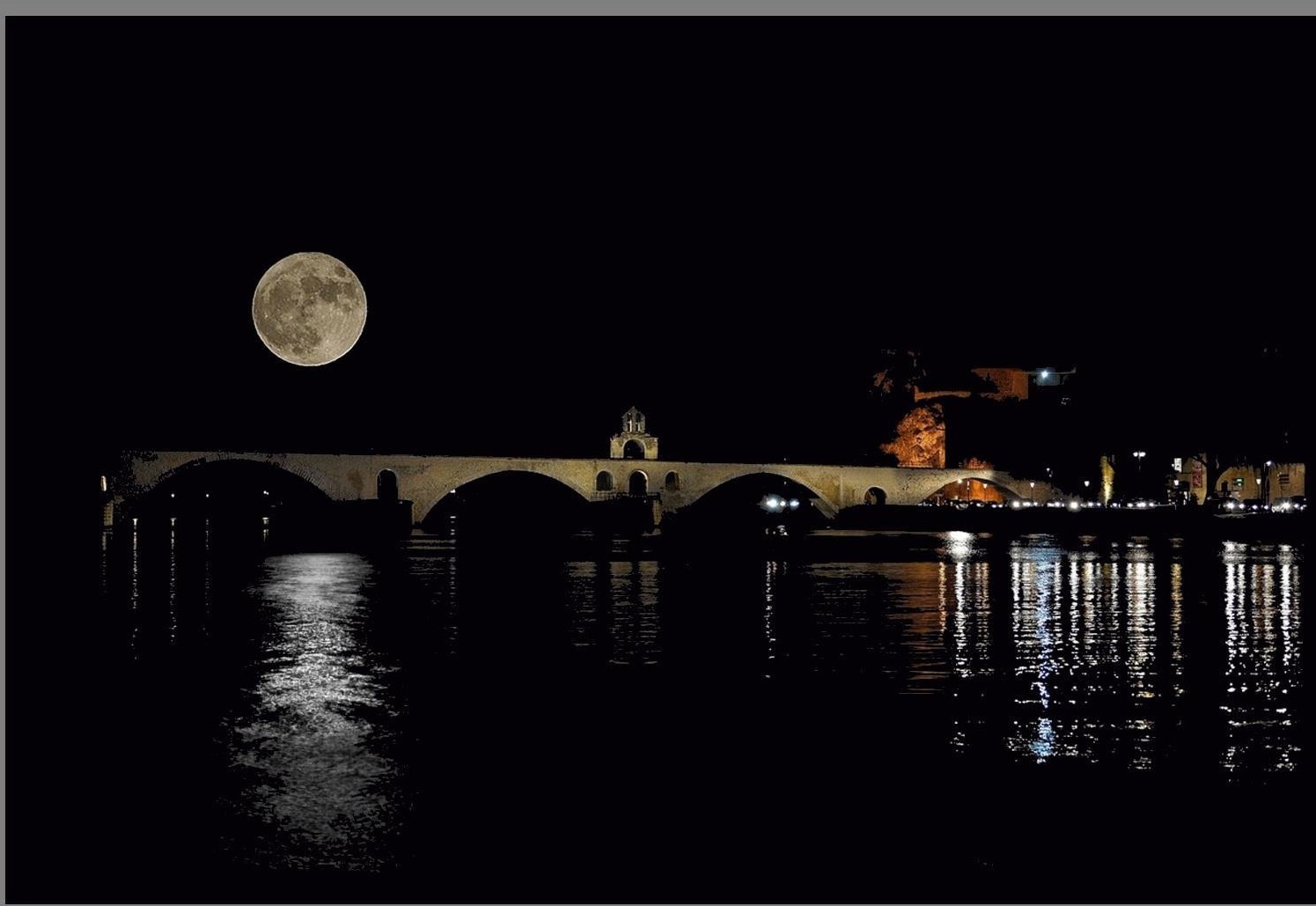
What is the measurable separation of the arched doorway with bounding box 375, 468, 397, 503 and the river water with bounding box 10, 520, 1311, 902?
53709 millimetres

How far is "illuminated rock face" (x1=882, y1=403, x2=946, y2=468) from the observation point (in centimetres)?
10412

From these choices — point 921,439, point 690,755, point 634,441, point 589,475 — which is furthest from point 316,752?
point 921,439

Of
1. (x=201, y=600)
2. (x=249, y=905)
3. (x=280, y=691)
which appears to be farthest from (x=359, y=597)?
(x=249, y=905)

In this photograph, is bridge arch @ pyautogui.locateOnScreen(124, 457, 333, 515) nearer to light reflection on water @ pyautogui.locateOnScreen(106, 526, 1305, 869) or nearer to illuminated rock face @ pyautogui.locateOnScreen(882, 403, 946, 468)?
illuminated rock face @ pyautogui.locateOnScreen(882, 403, 946, 468)

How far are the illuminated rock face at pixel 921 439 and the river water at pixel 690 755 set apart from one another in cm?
8303

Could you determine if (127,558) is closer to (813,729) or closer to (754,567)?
(754,567)

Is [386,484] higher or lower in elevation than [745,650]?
higher

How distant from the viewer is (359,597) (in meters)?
24.3

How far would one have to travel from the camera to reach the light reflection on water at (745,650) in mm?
9609

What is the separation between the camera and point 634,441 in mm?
95062

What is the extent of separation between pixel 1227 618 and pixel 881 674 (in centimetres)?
806

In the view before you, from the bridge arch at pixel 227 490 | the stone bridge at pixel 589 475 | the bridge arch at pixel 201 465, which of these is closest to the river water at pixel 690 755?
the bridge arch at pixel 201 465

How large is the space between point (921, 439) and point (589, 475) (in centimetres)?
3063

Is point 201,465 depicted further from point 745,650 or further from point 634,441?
point 745,650
